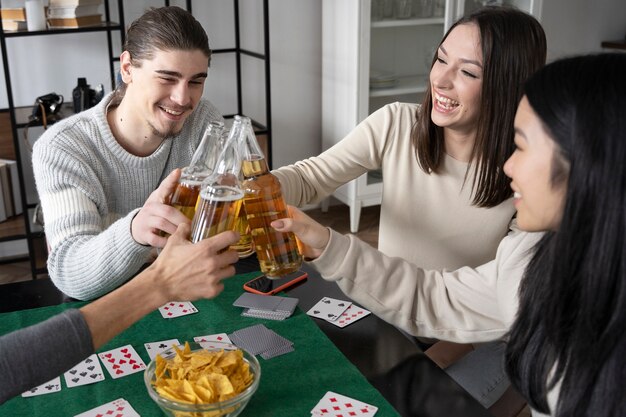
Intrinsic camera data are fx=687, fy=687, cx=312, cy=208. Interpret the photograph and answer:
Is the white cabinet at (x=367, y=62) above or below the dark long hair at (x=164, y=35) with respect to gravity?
below

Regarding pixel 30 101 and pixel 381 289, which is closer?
pixel 381 289

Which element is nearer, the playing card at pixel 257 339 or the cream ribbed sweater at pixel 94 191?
the playing card at pixel 257 339

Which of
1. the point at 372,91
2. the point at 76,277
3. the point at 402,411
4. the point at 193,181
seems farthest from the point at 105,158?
the point at 372,91

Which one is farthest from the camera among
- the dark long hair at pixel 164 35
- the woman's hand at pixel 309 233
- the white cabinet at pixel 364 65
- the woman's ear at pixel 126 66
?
the white cabinet at pixel 364 65

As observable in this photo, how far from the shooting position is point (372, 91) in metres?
3.93

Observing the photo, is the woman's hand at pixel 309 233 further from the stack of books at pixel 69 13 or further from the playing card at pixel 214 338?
the stack of books at pixel 69 13

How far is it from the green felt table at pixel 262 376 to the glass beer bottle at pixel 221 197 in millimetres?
289

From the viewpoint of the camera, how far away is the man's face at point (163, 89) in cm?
187

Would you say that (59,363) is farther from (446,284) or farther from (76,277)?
(446,284)

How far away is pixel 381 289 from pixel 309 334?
0.20 metres

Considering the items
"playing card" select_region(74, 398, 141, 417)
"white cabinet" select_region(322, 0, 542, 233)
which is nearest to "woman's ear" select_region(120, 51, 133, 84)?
"playing card" select_region(74, 398, 141, 417)

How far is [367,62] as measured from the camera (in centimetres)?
377

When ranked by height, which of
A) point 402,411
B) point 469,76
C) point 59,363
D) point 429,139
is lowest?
point 402,411

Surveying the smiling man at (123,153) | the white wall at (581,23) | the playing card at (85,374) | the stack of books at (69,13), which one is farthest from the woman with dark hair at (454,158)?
the white wall at (581,23)
